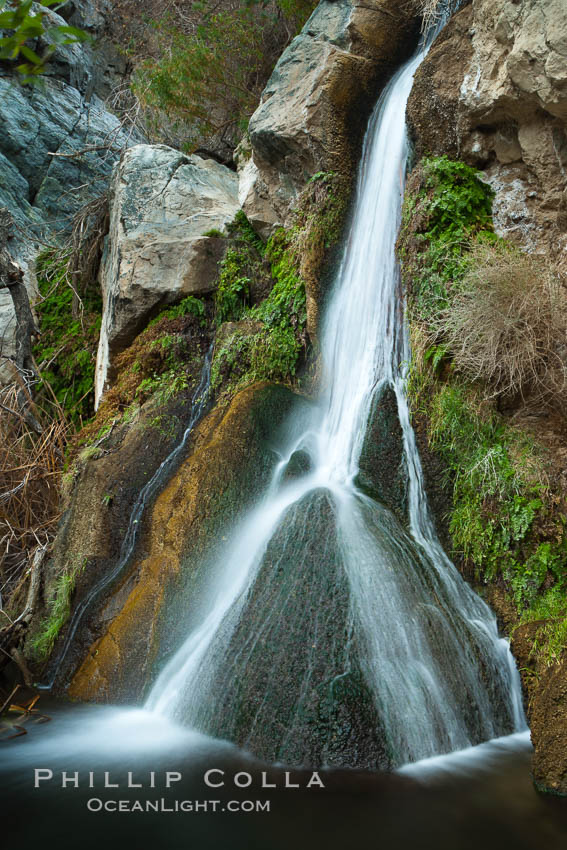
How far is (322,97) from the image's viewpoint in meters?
7.27

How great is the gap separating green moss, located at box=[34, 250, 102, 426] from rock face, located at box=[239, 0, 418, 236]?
299 cm

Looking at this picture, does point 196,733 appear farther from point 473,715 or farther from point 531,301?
point 531,301

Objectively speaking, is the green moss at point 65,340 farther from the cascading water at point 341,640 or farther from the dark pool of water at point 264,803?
the dark pool of water at point 264,803

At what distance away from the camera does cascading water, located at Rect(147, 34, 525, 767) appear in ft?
11.5

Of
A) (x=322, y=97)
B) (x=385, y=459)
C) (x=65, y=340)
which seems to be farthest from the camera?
(x=65, y=340)

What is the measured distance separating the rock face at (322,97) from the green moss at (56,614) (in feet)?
15.8

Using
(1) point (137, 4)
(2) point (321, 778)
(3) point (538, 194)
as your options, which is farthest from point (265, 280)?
(1) point (137, 4)

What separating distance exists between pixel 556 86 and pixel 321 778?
5284 mm

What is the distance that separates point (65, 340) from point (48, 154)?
10.4 ft

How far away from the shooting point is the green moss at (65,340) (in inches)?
347

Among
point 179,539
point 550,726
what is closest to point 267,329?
point 179,539

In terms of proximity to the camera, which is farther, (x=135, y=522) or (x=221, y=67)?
(x=221, y=67)

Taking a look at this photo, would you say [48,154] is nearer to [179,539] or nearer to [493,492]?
[179,539]

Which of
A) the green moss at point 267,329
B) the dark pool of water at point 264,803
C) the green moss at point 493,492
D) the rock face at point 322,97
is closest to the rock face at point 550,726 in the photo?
the dark pool of water at point 264,803
